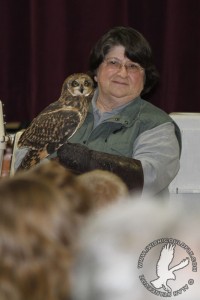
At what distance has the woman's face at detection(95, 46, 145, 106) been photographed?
6.47 ft

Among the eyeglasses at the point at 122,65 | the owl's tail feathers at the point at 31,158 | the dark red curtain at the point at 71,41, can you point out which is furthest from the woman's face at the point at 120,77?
the dark red curtain at the point at 71,41

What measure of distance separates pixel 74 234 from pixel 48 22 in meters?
1.97

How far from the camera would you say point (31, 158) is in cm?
186

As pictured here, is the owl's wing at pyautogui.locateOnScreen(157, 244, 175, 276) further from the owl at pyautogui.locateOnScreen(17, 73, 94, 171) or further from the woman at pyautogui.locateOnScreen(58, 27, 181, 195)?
the owl at pyautogui.locateOnScreen(17, 73, 94, 171)

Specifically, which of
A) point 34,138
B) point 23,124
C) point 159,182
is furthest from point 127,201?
point 23,124

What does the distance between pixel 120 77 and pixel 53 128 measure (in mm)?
290

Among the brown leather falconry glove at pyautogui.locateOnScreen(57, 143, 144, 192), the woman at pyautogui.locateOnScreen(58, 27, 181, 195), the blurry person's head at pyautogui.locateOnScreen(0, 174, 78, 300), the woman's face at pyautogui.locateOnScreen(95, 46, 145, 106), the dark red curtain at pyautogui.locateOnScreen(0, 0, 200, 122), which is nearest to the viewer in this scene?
the blurry person's head at pyautogui.locateOnScreen(0, 174, 78, 300)

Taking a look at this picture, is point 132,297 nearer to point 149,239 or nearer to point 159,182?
point 149,239

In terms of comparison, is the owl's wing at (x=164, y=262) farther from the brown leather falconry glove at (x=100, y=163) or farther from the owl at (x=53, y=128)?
the owl at (x=53, y=128)

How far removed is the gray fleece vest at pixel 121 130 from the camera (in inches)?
73.8

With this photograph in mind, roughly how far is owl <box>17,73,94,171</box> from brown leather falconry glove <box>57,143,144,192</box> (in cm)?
17

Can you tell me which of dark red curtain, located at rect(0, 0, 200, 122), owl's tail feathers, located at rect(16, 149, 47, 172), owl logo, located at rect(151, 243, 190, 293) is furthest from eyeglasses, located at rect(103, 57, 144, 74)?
owl logo, located at rect(151, 243, 190, 293)

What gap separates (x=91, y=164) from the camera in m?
1.66

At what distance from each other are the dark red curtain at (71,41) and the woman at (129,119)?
0.46 metres
